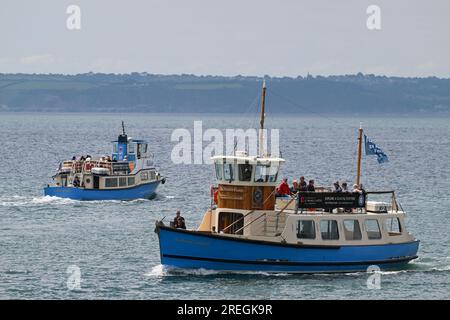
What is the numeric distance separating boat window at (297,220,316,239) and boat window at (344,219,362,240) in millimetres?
1719

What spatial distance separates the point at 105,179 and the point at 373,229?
127 feet

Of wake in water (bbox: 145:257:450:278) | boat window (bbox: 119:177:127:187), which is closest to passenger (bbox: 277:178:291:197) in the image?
wake in water (bbox: 145:257:450:278)

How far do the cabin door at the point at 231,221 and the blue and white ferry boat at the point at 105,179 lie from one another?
35630mm

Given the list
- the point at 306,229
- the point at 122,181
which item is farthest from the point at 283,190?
the point at 122,181

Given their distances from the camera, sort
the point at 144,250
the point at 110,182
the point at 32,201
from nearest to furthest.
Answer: the point at 144,250, the point at 32,201, the point at 110,182

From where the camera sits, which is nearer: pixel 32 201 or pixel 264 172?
pixel 264 172

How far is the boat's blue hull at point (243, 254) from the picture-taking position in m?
53.0

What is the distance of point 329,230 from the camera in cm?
5491

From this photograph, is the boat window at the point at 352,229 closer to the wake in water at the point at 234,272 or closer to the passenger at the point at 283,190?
the wake in water at the point at 234,272

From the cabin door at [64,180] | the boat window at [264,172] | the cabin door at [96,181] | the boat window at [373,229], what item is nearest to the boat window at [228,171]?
the boat window at [264,172]

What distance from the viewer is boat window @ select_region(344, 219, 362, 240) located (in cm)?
5538

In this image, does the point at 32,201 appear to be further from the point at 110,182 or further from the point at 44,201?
the point at 110,182

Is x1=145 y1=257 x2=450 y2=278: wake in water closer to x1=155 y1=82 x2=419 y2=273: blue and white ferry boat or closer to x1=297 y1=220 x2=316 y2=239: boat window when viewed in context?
x1=155 y1=82 x2=419 y2=273: blue and white ferry boat
